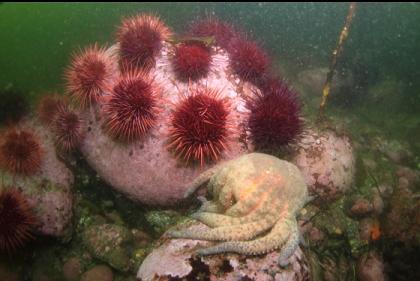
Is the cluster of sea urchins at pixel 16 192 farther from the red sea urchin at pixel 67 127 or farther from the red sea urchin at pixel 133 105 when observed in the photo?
the red sea urchin at pixel 133 105

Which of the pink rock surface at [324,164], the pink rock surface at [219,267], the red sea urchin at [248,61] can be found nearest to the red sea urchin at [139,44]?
the red sea urchin at [248,61]

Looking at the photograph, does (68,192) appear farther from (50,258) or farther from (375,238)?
(375,238)

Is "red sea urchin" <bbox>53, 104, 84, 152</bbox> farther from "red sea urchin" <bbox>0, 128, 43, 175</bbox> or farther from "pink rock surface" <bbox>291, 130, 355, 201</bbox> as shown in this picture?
"pink rock surface" <bbox>291, 130, 355, 201</bbox>

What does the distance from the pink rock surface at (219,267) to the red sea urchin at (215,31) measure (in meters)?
4.35

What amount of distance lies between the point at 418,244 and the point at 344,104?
22.6ft

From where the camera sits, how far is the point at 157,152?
575cm

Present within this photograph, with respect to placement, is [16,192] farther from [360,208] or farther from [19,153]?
[360,208]

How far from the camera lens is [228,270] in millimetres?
3953

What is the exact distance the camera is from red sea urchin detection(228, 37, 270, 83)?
6305 mm

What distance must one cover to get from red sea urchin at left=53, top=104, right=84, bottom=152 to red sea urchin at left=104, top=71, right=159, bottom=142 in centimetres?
83

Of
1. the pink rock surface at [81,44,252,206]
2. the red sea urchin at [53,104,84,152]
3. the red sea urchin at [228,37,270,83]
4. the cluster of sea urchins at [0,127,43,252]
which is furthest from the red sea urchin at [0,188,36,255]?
the red sea urchin at [228,37,270,83]

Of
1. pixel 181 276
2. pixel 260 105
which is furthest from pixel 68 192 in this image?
pixel 260 105

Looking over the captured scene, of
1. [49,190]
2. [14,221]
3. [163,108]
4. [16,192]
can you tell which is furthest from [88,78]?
[14,221]

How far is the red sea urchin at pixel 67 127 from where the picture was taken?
19.7ft
